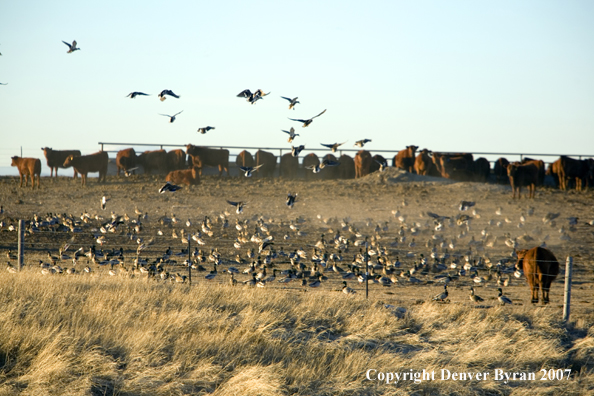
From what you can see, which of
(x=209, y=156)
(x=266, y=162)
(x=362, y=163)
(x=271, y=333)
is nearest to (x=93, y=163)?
(x=209, y=156)

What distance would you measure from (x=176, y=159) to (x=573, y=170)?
2613 cm

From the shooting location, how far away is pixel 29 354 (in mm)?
8984

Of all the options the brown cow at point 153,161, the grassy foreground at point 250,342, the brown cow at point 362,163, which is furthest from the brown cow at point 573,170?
the grassy foreground at point 250,342

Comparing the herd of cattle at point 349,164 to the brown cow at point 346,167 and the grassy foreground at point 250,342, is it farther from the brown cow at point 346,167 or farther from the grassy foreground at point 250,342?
the grassy foreground at point 250,342

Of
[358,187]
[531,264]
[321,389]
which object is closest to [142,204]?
[358,187]

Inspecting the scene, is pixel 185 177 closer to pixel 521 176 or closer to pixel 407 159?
pixel 407 159

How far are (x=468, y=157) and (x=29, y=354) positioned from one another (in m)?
37.8

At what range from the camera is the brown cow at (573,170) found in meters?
38.6

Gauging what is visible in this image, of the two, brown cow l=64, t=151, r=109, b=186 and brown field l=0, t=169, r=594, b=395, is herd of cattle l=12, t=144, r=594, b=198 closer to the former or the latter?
brown cow l=64, t=151, r=109, b=186

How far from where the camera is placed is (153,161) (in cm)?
4172

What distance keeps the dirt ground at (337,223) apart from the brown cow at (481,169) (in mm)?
7615

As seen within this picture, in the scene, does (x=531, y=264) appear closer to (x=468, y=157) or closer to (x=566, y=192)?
(x=566, y=192)

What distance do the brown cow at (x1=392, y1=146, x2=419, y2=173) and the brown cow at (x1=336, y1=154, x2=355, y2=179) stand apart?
3.15 m

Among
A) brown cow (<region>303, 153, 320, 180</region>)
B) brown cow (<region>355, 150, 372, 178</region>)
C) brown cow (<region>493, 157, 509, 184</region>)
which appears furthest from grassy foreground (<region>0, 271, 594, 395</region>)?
brown cow (<region>493, 157, 509, 184</region>)
